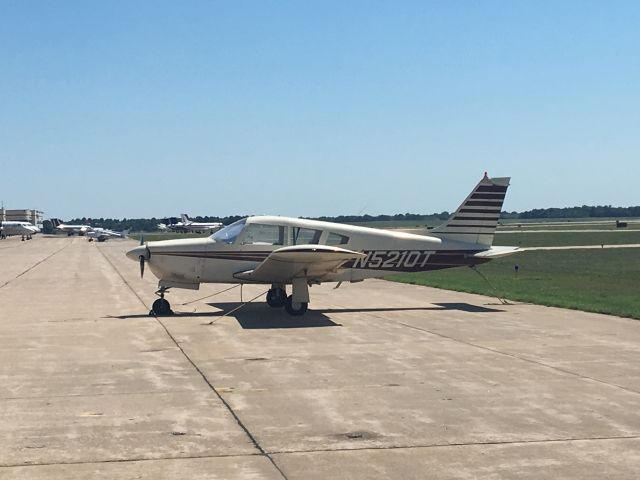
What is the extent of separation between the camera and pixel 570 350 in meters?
13.1

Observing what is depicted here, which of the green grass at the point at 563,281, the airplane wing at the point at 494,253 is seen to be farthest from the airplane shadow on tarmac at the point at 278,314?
the green grass at the point at 563,281

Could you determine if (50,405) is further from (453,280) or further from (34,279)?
(34,279)

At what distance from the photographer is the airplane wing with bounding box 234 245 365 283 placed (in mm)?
16875

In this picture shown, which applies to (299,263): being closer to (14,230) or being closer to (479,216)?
(479,216)

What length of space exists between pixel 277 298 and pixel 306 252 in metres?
2.86

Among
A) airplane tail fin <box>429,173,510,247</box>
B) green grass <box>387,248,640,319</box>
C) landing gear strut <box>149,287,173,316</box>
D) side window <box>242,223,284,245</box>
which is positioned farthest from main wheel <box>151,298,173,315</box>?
green grass <box>387,248,640,319</box>

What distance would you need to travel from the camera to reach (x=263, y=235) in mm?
18766

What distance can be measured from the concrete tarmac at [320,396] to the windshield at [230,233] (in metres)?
1.78

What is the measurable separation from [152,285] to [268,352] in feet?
52.7

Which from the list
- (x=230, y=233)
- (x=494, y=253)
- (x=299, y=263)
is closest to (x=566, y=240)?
(x=494, y=253)

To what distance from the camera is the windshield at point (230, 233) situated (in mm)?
18609

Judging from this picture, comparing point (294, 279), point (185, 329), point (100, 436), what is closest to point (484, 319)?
point (294, 279)

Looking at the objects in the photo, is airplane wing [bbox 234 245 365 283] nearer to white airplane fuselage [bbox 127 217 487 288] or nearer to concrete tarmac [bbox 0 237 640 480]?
white airplane fuselage [bbox 127 217 487 288]

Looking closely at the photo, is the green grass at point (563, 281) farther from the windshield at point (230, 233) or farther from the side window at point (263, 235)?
the windshield at point (230, 233)
